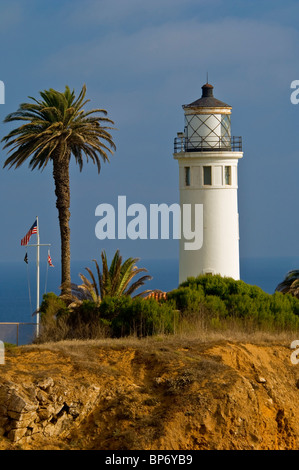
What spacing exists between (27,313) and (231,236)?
382 ft

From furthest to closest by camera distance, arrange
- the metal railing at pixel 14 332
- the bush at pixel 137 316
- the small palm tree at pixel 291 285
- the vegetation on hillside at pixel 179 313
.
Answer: the small palm tree at pixel 291 285 → the metal railing at pixel 14 332 → the vegetation on hillside at pixel 179 313 → the bush at pixel 137 316

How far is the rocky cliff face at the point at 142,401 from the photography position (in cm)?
2156

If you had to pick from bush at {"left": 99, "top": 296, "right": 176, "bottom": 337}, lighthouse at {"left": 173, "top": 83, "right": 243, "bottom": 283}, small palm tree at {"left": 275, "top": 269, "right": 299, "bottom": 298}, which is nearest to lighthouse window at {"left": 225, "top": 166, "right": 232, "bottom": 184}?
lighthouse at {"left": 173, "top": 83, "right": 243, "bottom": 283}

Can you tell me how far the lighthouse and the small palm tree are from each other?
6.98 feet

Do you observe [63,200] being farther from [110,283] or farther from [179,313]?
[179,313]

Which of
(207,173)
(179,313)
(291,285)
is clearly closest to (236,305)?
(179,313)

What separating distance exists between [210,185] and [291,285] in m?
5.59

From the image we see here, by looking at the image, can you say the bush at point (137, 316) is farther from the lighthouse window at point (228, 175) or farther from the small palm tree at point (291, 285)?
the lighthouse window at point (228, 175)

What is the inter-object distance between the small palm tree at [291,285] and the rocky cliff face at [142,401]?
1740cm

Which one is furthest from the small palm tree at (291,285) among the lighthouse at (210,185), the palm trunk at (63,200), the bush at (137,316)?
the bush at (137,316)

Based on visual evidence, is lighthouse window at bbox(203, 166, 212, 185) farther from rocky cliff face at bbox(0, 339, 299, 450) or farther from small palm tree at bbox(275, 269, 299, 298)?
rocky cliff face at bbox(0, 339, 299, 450)

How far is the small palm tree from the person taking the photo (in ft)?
141

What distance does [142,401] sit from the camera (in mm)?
22828
